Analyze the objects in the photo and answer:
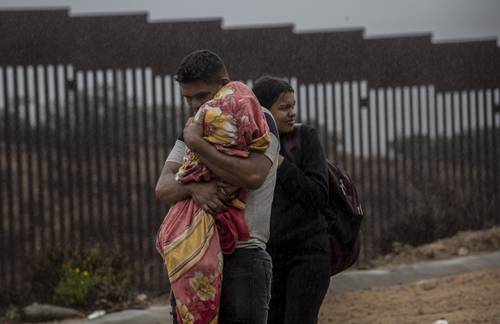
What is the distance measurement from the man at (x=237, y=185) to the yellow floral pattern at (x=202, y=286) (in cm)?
11

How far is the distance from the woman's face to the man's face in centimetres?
105

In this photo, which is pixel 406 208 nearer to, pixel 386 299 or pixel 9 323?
pixel 386 299

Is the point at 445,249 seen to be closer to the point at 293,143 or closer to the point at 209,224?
the point at 293,143

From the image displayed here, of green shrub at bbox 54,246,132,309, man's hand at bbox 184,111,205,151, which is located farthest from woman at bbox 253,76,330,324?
green shrub at bbox 54,246,132,309

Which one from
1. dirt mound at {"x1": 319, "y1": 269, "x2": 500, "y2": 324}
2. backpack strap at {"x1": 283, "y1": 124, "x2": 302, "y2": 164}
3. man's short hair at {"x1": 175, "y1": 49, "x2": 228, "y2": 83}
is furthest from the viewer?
dirt mound at {"x1": 319, "y1": 269, "x2": 500, "y2": 324}

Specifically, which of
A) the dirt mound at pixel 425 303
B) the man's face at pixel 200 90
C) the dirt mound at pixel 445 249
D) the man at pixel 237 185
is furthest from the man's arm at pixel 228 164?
the dirt mound at pixel 445 249

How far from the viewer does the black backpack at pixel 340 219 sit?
4.60 meters

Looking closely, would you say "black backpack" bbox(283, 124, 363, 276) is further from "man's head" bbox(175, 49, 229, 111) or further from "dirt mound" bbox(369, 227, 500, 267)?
"dirt mound" bbox(369, 227, 500, 267)

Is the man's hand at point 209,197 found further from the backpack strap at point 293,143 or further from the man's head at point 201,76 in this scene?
the backpack strap at point 293,143

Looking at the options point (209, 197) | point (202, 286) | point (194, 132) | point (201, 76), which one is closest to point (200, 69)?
point (201, 76)

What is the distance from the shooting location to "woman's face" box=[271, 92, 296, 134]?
4531mm

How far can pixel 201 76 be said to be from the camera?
11.4 feet

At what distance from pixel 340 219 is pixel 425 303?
446 cm

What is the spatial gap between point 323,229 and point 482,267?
6697mm
